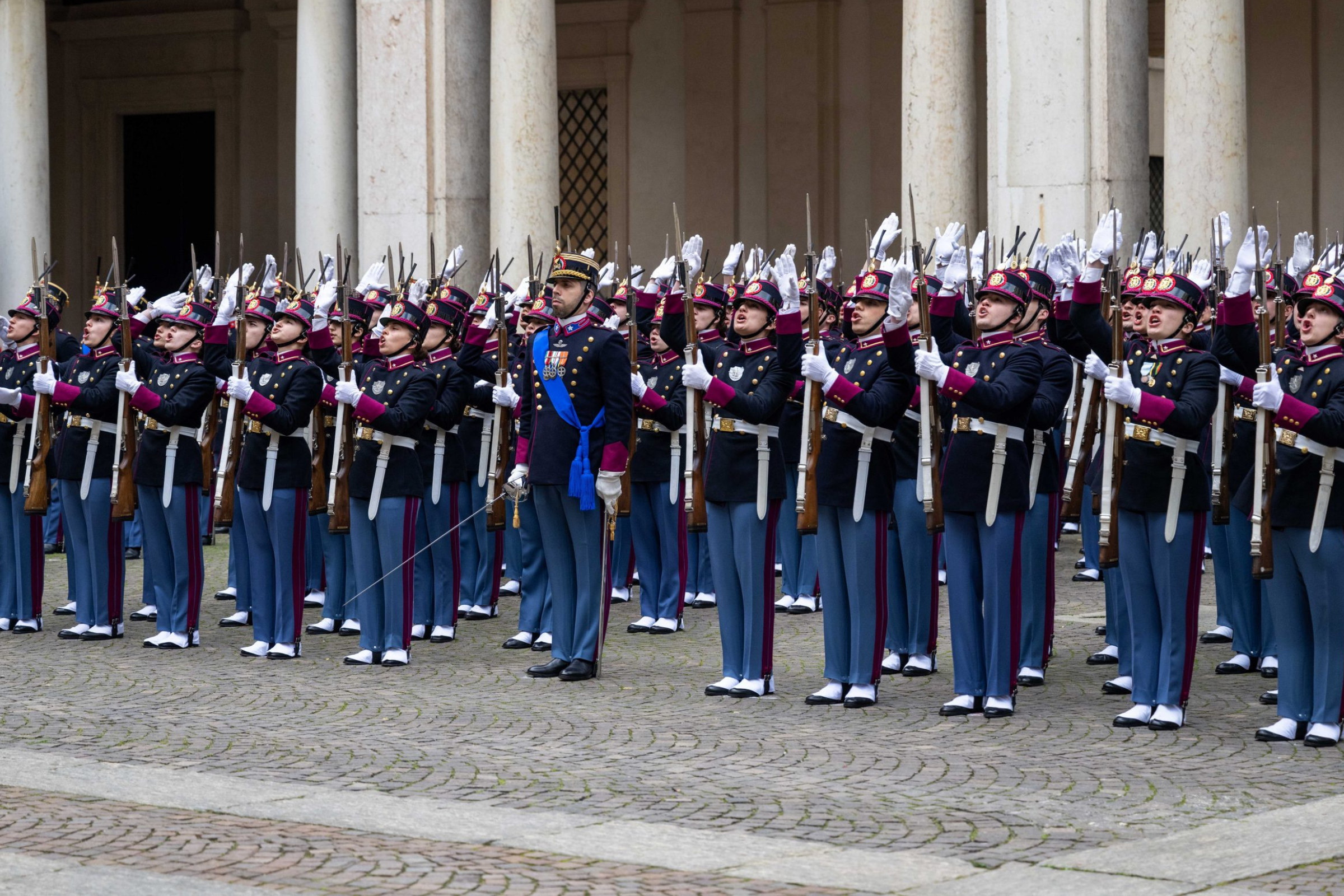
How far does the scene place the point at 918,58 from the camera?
1605 cm

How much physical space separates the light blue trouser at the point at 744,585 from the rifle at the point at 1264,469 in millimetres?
2062

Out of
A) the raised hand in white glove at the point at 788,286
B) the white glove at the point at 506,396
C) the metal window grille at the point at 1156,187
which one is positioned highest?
the metal window grille at the point at 1156,187

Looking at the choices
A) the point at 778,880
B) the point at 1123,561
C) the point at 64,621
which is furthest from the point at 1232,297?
the point at 64,621

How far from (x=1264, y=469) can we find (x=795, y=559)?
4.41m

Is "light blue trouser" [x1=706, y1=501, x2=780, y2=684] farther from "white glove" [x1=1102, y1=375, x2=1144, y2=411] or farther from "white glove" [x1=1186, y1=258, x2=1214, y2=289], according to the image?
"white glove" [x1=1186, y1=258, x2=1214, y2=289]

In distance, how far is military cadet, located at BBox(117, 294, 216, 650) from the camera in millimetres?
10219

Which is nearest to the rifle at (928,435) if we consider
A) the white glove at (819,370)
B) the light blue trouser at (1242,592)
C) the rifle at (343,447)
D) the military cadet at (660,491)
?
the white glove at (819,370)

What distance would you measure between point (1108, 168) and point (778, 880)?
10.6m

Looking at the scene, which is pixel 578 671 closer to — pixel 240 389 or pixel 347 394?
pixel 347 394

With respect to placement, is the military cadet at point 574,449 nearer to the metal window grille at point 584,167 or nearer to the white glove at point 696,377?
→ the white glove at point 696,377

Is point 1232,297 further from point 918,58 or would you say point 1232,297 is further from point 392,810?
point 918,58

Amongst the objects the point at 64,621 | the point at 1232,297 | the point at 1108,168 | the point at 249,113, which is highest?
the point at 249,113

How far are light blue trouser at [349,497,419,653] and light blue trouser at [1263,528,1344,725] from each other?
3.95 m

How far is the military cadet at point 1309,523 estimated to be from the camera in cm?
747
